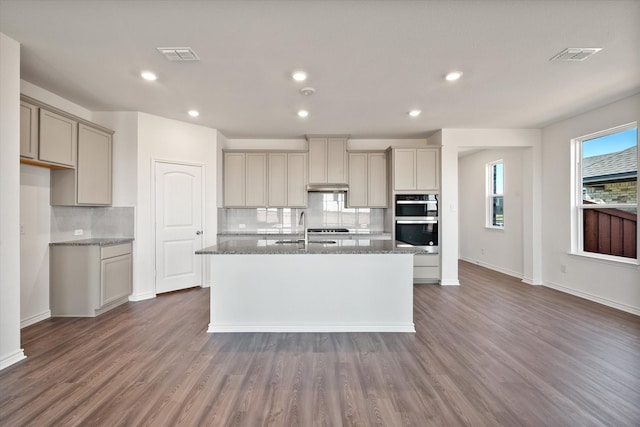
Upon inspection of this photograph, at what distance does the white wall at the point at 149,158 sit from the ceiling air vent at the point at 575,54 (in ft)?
15.6

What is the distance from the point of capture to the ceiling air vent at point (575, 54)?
2455 mm

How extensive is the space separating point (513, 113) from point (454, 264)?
8.27 ft

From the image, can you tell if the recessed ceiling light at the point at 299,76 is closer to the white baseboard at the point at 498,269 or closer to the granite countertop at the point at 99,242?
the granite countertop at the point at 99,242

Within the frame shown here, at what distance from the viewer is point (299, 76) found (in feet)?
9.66

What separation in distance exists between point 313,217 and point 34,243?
13.0 ft

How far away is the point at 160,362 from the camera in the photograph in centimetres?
238

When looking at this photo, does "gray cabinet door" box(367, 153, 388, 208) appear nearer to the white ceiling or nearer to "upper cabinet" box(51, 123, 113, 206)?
the white ceiling

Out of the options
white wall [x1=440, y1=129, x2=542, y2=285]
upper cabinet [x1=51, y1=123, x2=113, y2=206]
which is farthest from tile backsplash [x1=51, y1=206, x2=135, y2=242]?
white wall [x1=440, y1=129, x2=542, y2=285]

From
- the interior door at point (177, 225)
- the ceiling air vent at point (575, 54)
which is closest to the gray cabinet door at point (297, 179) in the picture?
the interior door at point (177, 225)

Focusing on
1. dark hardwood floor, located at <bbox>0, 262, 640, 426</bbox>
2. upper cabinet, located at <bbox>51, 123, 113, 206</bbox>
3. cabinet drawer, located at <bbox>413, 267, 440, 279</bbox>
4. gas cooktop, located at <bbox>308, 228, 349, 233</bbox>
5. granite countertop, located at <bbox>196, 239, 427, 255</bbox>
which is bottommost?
dark hardwood floor, located at <bbox>0, 262, 640, 426</bbox>

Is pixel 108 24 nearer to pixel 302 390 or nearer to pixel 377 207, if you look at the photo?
pixel 302 390

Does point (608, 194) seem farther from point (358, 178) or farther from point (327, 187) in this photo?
point (327, 187)

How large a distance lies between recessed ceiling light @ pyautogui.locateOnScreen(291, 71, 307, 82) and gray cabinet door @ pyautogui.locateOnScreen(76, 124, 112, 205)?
9.12 ft

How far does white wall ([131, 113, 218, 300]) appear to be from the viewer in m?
4.09
